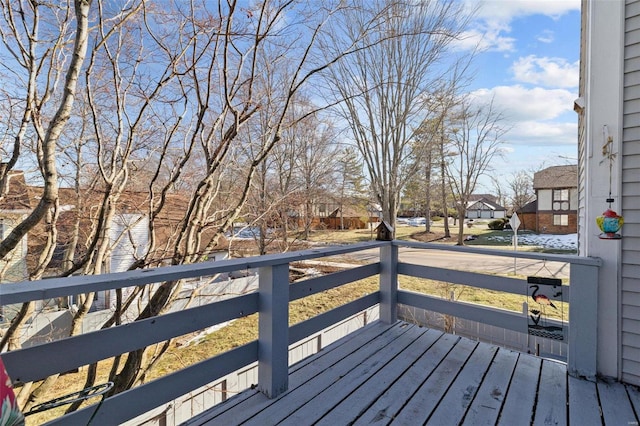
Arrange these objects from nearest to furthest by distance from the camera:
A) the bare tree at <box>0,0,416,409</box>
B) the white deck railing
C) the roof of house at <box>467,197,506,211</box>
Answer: the white deck railing → the bare tree at <box>0,0,416,409</box> → the roof of house at <box>467,197,506,211</box>

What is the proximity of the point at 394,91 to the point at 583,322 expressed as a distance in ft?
24.3

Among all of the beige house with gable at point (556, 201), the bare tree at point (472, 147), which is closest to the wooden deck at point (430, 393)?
the bare tree at point (472, 147)

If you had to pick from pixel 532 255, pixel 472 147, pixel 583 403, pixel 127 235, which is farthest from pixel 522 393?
pixel 472 147

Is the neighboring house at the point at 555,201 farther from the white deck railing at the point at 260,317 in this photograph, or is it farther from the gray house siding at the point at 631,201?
the white deck railing at the point at 260,317

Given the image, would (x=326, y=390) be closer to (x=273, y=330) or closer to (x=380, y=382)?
(x=380, y=382)

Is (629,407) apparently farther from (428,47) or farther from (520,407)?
(428,47)

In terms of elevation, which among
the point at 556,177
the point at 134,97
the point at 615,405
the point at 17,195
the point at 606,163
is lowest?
the point at 615,405

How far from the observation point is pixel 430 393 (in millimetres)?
1979

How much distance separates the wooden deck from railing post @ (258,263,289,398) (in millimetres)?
99

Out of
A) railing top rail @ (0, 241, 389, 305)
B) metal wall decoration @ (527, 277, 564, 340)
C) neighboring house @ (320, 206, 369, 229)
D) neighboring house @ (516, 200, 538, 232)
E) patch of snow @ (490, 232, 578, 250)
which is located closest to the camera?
railing top rail @ (0, 241, 389, 305)

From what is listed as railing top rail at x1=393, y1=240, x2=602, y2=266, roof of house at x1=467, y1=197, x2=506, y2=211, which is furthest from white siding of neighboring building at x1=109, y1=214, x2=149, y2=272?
roof of house at x1=467, y1=197, x2=506, y2=211

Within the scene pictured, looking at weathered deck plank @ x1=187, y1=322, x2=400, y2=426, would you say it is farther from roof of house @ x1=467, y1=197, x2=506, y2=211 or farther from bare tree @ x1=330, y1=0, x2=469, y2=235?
roof of house @ x1=467, y1=197, x2=506, y2=211

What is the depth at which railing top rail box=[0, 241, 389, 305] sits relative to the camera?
3.61ft

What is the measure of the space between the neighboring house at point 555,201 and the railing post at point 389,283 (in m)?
21.8
